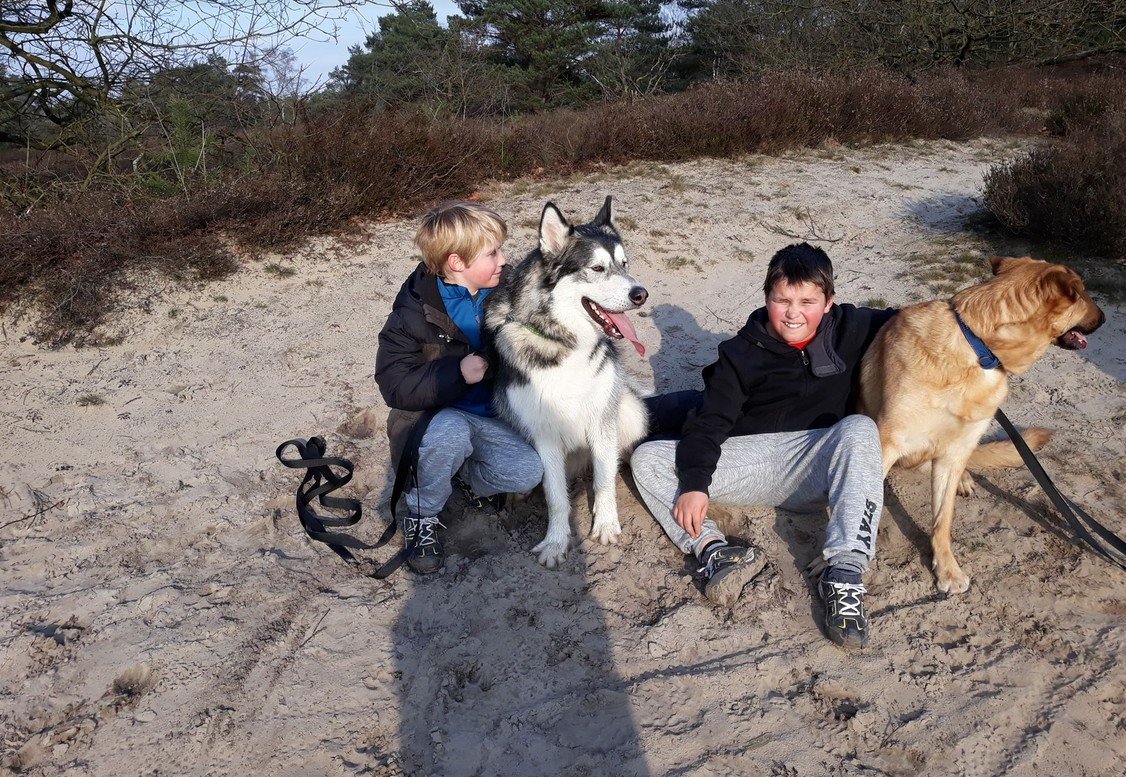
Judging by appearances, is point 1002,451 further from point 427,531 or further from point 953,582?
point 427,531

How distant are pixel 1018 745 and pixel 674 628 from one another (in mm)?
1227

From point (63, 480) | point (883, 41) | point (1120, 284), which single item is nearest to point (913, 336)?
point (1120, 284)

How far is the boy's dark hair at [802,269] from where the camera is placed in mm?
2986

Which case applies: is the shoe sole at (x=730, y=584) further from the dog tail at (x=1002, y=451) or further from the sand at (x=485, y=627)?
the dog tail at (x=1002, y=451)

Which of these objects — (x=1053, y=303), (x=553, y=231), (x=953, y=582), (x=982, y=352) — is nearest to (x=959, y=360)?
(x=982, y=352)

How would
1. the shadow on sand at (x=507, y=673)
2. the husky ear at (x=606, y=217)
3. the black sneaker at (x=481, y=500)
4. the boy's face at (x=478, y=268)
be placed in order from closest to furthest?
the shadow on sand at (x=507, y=673) → the boy's face at (x=478, y=268) → the husky ear at (x=606, y=217) → the black sneaker at (x=481, y=500)

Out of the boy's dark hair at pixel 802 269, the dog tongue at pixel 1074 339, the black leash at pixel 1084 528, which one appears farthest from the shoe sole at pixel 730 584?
the dog tongue at pixel 1074 339

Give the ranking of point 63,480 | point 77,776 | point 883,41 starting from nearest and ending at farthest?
point 77,776, point 63,480, point 883,41

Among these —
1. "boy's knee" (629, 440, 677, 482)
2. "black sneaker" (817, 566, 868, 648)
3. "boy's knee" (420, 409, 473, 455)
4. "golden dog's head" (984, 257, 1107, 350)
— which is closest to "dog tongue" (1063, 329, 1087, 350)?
"golden dog's head" (984, 257, 1107, 350)

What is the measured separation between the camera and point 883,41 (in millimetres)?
14602

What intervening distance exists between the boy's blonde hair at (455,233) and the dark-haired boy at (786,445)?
1310 millimetres

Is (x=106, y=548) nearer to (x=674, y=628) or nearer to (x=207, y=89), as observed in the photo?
(x=674, y=628)

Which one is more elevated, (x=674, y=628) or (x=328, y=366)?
(x=328, y=366)

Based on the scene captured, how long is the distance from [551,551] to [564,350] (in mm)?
1005
